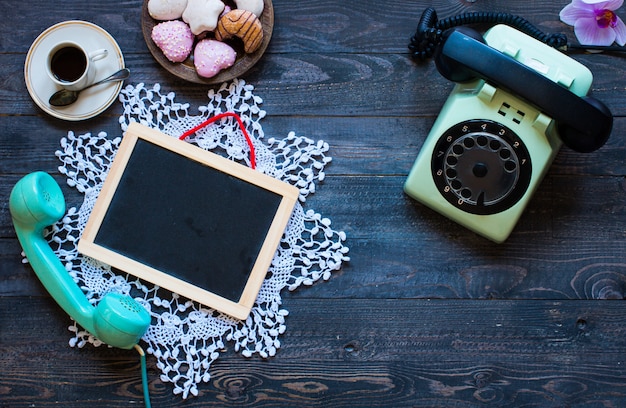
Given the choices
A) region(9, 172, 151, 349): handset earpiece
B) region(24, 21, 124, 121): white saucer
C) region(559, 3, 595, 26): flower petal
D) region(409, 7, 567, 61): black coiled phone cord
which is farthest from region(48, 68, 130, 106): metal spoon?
region(559, 3, 595, 26): flower petal

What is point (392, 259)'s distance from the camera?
1147 mm

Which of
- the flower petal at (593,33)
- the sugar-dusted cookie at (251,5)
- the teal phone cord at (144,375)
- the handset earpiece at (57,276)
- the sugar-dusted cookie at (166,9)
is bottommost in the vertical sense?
the teal phone cord at (144,375)

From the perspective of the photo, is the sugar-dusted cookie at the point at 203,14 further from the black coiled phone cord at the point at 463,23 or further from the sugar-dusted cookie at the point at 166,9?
the black coiled phone cord at the point at 463,23

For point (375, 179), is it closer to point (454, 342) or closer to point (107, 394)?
point (454, 342)

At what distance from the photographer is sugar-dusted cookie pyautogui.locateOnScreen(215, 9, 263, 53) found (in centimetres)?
106

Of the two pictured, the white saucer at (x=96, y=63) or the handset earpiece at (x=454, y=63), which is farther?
the white saucer at (x=96, y=63)

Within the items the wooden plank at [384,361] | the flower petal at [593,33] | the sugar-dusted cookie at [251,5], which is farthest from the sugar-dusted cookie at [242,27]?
the flower petal at [593,33]

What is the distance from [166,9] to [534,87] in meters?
0.60

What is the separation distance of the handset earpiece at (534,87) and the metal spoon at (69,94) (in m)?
0.53

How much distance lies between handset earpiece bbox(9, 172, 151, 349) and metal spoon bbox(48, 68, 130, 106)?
123mm

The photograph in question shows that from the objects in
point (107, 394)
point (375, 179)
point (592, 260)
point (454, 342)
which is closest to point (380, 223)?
point (375, 179)

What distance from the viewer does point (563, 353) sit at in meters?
1.14

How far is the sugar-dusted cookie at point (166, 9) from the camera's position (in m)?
1.08

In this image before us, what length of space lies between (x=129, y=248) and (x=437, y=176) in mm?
528
